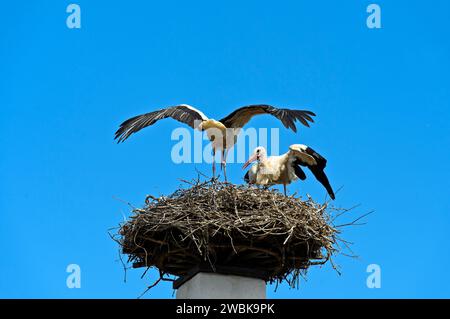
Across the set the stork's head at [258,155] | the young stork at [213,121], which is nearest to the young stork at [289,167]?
the stork's head at [258,155]

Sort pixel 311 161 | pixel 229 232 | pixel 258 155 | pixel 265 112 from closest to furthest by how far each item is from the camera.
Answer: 1. pixel 229 232
2. pixel 265 112
3. pixel 311 161
4. pixel 258 155

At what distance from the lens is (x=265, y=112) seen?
29.7 ft

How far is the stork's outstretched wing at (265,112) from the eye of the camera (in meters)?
8.16

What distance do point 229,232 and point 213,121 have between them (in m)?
2.20

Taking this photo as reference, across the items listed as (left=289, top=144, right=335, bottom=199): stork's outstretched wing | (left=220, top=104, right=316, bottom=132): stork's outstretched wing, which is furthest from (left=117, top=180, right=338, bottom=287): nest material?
(left=289, top=144, right=335, bottom=199): stork's outstretched wing

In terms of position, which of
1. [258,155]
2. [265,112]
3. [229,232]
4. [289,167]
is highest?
[265,112]

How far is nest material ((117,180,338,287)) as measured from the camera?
7336mm

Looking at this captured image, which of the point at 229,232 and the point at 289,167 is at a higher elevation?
the point at 289,167

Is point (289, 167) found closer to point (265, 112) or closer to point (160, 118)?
point (265, 112)

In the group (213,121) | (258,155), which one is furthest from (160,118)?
(258,155)

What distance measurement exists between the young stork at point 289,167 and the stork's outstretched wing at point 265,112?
1.86 feet

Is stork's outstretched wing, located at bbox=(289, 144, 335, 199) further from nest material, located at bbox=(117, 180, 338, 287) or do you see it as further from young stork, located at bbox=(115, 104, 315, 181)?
nest material, located at bbox=(117, 180, 338, 287)

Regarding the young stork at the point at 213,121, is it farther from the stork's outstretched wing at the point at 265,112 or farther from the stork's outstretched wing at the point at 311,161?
the stork's outstretched wing at the point at 311,161
